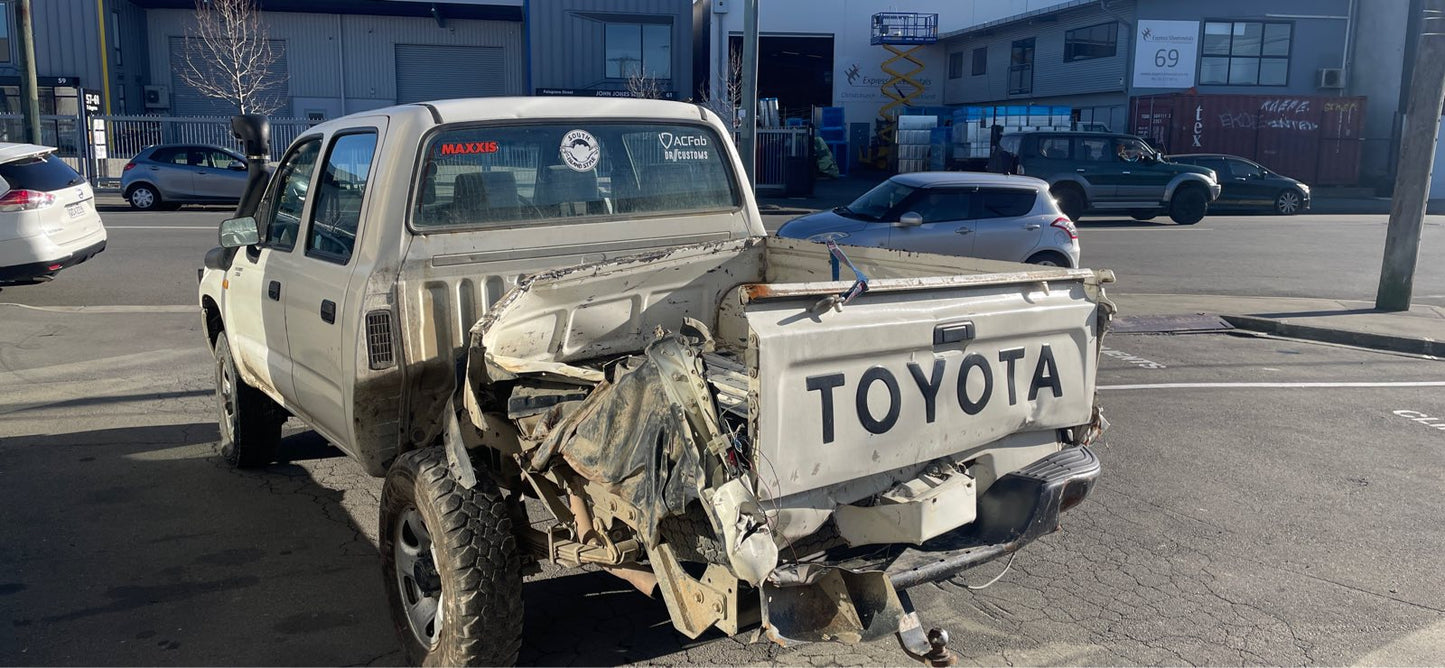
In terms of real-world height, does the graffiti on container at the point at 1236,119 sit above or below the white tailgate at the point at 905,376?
above

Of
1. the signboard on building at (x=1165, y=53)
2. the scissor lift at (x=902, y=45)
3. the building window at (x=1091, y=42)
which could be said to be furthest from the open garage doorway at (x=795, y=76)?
the signboard on building at (x=1165, y=53)

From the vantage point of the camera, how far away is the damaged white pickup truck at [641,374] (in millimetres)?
3043

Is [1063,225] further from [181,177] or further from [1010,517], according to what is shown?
[181,177]

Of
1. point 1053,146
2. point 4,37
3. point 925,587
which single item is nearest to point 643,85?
A: point 1053,146

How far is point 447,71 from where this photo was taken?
42.4 metres

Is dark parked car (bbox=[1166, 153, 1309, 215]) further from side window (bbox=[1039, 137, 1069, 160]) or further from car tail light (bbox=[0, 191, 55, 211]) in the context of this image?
car tail light (bbox=[0, 191, 55, 211])

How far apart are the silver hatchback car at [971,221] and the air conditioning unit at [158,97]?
3572 centimetres

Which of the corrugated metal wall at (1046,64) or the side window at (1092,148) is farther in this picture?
the corrugated metal wall at (1046,64)

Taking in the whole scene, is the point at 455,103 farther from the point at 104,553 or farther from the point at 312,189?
the point at 104,553

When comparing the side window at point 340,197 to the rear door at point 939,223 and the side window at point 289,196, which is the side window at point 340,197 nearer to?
the side window at point 289,196

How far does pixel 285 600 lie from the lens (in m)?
4.42

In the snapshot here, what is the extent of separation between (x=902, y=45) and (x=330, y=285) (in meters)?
47.9

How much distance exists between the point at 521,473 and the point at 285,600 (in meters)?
1.31

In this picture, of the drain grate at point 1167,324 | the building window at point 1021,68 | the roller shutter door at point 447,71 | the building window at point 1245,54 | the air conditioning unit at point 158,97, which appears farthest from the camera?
the building window at point 1021,68
